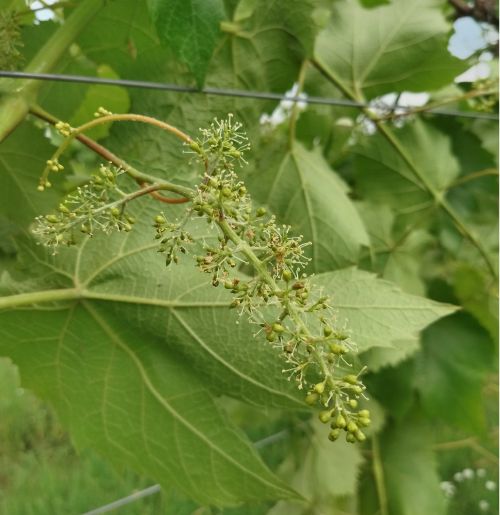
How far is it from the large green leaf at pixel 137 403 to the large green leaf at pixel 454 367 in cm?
51

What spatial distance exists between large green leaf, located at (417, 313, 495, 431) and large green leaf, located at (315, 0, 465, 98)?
37 cm

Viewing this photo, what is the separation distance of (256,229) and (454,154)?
806 mm

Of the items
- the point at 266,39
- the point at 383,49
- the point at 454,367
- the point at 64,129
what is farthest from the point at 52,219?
the point at 454,367

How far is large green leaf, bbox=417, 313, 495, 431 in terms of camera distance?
40.2 inches

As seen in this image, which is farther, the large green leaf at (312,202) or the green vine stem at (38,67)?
the large green leaf at (312,202)

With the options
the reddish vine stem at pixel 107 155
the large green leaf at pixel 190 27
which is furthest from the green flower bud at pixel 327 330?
the large green leaf at pixel 190 27

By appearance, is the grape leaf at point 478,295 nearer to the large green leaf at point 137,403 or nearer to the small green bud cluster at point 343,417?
the large green leaf at point 137,403

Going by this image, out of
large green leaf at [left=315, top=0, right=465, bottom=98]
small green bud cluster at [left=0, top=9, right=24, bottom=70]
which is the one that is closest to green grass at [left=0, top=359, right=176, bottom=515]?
small green bud cluster at [left=0, top=9, right=24, bottom=70]

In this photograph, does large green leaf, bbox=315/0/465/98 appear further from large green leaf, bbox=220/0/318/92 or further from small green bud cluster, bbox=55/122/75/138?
small green bud cluster, bbox=55/122/75/138

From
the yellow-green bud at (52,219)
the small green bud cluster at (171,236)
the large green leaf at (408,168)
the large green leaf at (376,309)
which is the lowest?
the large green leaf at (376,309)

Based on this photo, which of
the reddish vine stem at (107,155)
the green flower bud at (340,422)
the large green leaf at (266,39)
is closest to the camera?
the green flower bud at (340,422)

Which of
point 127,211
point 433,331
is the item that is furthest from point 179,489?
point 433,331

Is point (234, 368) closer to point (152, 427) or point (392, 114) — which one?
point (152, 427)

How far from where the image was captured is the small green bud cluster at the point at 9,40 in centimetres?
56
